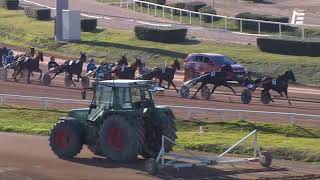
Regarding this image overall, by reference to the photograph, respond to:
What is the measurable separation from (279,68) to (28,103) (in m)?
14.0

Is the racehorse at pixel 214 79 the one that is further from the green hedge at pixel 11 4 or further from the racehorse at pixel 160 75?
the green hedge at pixel 11 4

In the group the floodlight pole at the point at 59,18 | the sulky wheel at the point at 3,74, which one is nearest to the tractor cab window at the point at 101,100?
Result: the sulky wheel at the point at 3,74

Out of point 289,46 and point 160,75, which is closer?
point 160,75

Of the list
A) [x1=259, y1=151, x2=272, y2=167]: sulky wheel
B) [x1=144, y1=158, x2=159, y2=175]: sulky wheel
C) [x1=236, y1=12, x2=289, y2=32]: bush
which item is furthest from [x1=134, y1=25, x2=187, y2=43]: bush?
[x1=144, y1=158, x2=159, y2=175]: sulky wheel

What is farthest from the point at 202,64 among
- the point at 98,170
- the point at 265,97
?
the point at 98,170

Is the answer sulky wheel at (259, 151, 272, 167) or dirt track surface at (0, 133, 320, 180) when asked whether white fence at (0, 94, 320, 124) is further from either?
sulky wheel at (259, 151, 272, 167)

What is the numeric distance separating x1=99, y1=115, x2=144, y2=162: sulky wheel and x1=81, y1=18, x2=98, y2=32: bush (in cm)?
3393

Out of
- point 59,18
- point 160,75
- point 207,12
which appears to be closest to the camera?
point 160,75

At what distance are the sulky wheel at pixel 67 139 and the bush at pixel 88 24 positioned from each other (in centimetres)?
3282

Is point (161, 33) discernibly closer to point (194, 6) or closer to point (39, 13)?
point (194, 6)

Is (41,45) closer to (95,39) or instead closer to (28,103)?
(95,39)

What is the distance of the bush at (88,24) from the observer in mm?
52781

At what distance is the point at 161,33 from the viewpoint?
158 ft

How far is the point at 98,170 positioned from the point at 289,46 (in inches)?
1011
